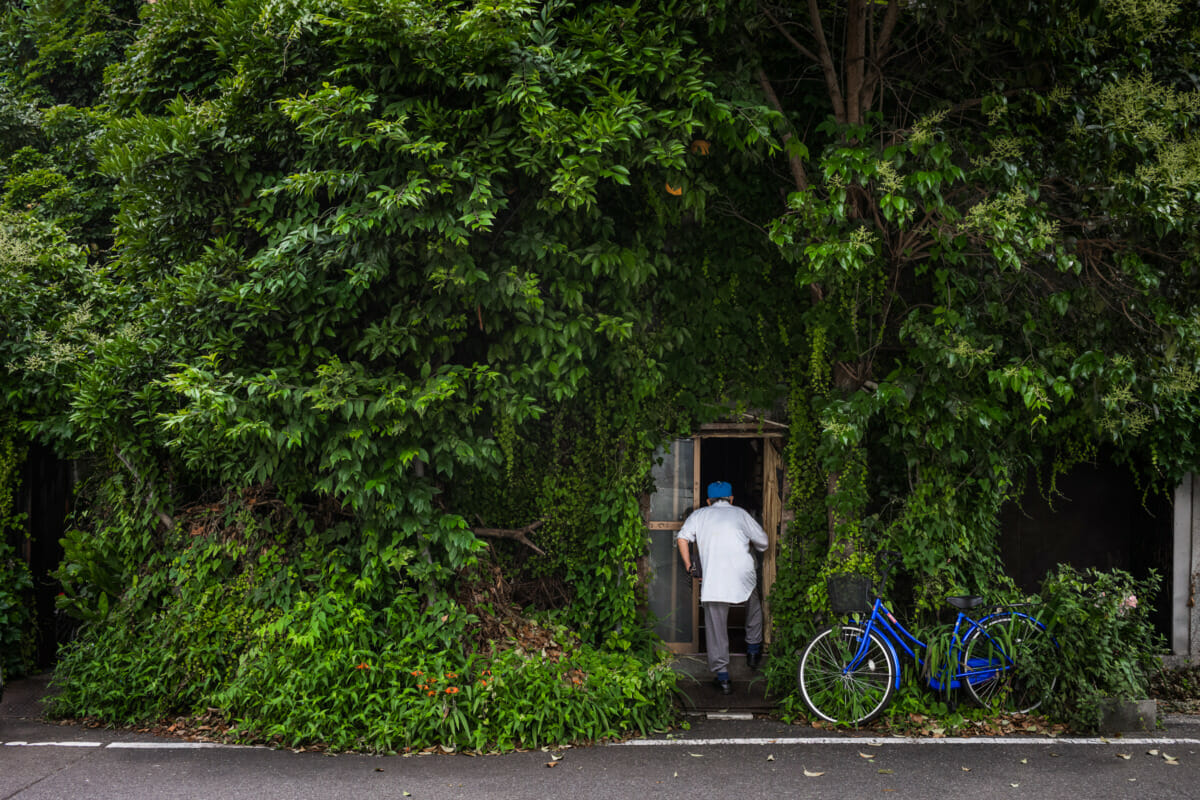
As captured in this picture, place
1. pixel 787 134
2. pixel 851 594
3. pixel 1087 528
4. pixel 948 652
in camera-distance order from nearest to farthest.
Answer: pixel 948 652 < pixel 851 594 < pixel 787 134 < pixel 1087 528

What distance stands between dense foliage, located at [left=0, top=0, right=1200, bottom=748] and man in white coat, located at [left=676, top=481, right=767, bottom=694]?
0.52m

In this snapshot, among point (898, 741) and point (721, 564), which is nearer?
point (898, 741)

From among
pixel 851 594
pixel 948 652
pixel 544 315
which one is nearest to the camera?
pixel 544 315

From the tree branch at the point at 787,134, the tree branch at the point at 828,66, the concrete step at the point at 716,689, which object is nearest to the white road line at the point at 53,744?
the concrete step at the point at 716,689

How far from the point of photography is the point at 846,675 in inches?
262

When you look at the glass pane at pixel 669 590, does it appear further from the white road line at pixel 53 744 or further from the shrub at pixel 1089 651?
the white road line at pixel 53 744

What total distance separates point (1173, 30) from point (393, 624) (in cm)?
785

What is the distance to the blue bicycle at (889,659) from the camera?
21.7 feet

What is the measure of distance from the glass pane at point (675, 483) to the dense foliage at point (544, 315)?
0.54 metres

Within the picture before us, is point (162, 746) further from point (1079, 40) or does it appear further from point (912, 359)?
point (1079, 40)

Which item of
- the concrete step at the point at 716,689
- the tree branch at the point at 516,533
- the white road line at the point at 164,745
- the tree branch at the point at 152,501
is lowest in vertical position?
the concrete step at the point at 716,689

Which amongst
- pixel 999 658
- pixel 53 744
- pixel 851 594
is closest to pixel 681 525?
pixel 851 594

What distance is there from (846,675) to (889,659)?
0.36 m

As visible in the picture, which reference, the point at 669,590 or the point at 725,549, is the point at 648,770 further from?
the point at 669,590
